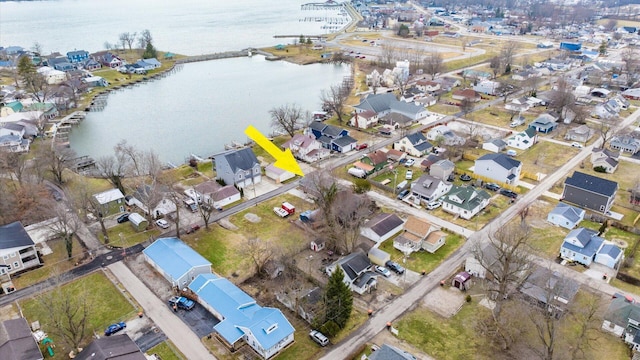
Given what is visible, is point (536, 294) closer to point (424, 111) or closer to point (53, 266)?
point (53, 266)

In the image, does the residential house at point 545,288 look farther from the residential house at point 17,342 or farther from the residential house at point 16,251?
the residential house at point 16,251

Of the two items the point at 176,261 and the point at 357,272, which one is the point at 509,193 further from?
the point at 176,261

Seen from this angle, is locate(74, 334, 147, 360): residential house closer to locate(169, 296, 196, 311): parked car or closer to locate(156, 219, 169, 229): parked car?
locate(169, 296, 196, 311): parked car

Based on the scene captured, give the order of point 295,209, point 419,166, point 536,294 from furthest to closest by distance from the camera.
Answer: point 419,166 < point 295,209 < point 536,294

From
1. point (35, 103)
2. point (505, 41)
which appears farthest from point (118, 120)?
point (505, 41)

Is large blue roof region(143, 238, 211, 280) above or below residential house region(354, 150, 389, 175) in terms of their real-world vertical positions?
below

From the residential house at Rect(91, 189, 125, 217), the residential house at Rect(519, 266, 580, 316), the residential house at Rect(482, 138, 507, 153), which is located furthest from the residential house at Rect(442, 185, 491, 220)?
the residential house at Rect(91, 189, 125, 217)
